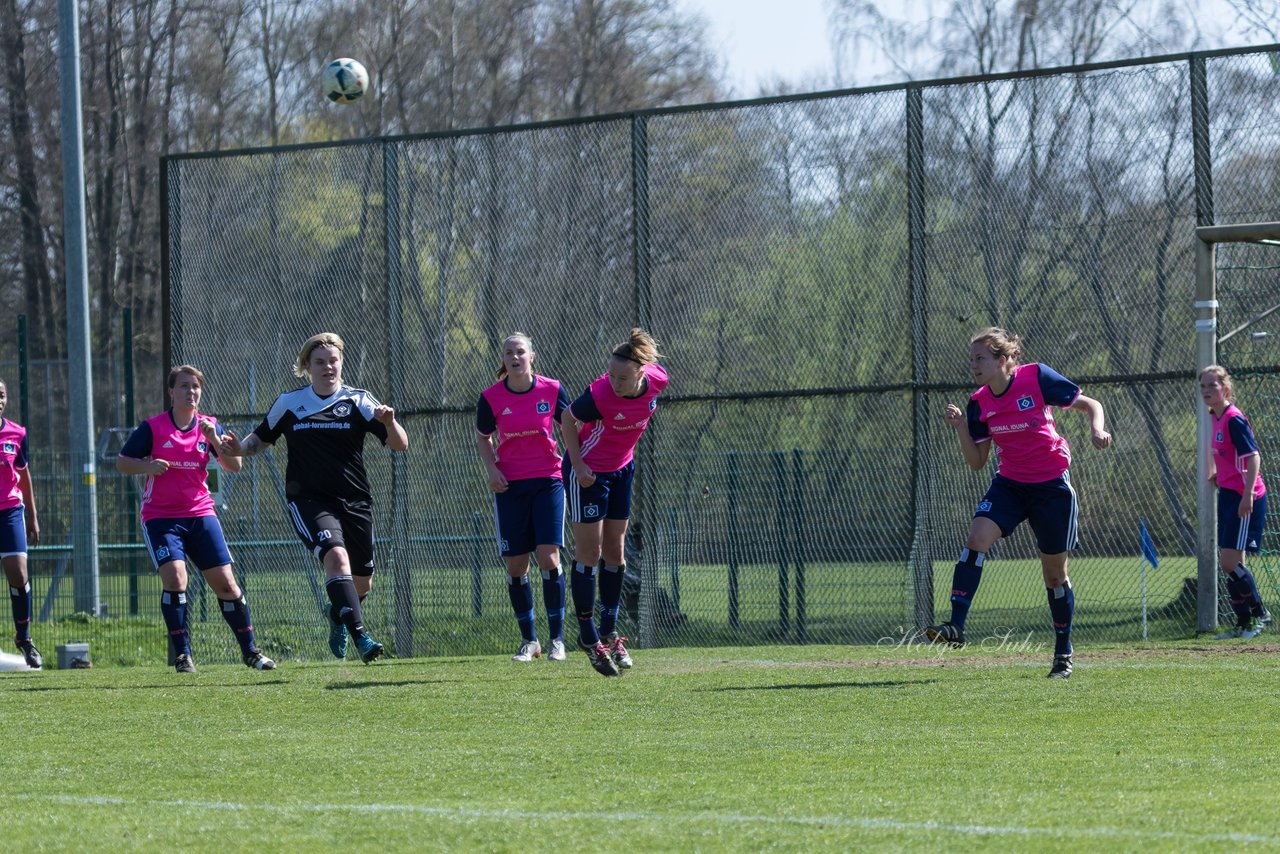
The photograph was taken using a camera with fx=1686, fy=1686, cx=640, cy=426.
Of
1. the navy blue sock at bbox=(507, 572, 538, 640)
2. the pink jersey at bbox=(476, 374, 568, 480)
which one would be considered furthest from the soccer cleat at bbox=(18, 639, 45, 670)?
the pink jersey at bbox=(476, 374, 568, 480)

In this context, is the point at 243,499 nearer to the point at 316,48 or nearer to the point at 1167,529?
the point at 1167,529

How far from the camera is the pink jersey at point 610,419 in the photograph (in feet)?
31.5

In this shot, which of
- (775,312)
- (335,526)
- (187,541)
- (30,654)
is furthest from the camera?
(775,312)

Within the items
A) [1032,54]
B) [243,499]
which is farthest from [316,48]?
[243,499]

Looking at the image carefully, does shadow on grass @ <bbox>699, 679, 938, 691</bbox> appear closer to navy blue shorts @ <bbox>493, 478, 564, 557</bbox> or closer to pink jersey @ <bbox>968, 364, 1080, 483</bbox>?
pink jersey @ <bbox>968, 364, 1080, 483</bbox>

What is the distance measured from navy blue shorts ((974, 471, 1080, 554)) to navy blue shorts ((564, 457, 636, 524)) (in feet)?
6.83

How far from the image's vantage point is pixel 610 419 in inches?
382

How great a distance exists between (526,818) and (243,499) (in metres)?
10.1

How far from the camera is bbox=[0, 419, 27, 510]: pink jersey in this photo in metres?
11.6

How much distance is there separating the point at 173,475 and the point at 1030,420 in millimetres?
5045

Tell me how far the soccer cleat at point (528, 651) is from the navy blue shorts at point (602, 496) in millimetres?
1340

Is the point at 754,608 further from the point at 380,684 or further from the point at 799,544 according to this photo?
the point at 380,684

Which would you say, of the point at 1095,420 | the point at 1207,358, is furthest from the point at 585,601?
the point at 1207,358

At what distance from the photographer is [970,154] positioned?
42.1 feet
